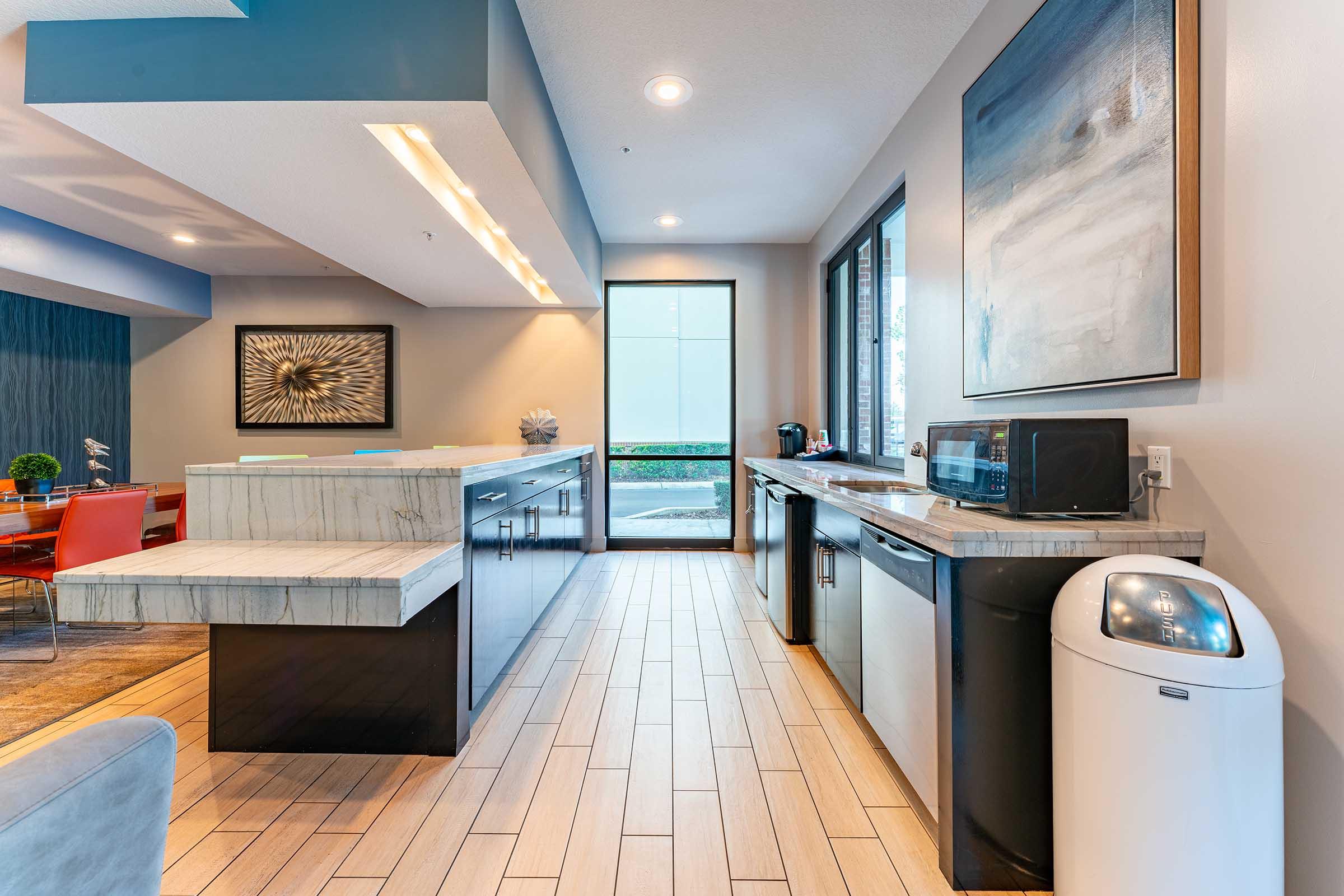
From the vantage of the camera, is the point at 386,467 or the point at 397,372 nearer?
the point at 386,467

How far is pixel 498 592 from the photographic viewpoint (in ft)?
7.53

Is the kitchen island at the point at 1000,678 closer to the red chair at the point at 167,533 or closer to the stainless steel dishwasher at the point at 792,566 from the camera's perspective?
the stainless steel dishwasher at the point at 792,566

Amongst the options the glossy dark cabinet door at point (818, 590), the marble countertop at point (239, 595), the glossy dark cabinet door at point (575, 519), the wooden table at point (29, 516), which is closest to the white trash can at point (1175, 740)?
the glossy dark cabinet door at point (818, 590)

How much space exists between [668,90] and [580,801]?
9.47 feet

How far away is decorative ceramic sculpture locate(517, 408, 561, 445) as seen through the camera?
4.85 meters

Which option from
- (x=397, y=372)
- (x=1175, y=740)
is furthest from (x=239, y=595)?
(x=397, y=372)

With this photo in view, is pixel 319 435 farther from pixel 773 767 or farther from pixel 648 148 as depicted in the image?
pixel 773 767

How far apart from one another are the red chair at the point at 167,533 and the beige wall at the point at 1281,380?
4.71m

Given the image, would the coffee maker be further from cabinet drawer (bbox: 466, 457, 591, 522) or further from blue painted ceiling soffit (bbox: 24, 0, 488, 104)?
blue painted ceiling soffit (bbox: 24, 0, 488, 104)

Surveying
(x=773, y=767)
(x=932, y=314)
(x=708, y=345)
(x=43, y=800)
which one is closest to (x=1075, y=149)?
(x=932, y=314)

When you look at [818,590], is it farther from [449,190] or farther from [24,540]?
[24,540]

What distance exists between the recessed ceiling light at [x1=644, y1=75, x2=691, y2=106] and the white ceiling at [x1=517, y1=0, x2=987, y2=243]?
0.12 feet

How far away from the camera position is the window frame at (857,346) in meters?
3.41

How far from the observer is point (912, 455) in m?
2.87
